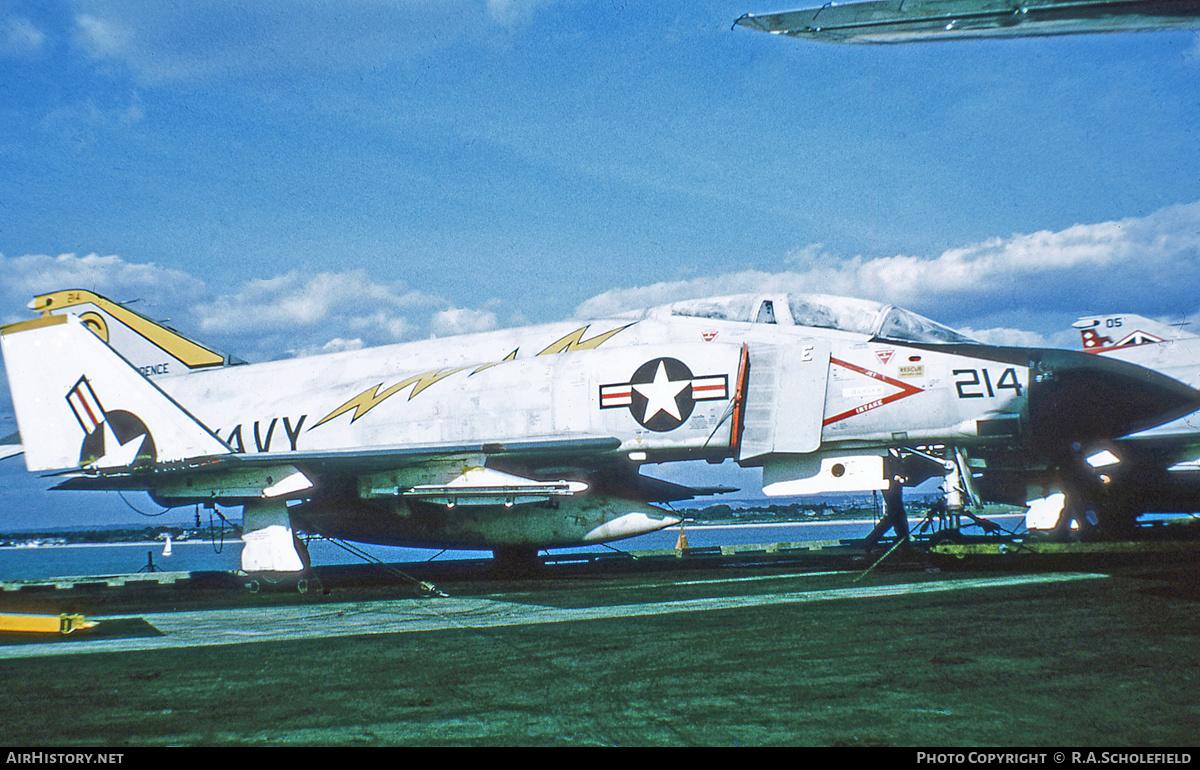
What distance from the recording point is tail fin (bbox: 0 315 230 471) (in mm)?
11789

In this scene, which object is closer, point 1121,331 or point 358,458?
point 358,458

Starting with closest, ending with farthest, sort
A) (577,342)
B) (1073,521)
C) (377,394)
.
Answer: (577,342)
(377,394)
(1073,521)

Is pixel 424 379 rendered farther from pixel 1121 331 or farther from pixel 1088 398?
pixel 1121 331

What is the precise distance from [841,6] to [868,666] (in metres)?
5.16

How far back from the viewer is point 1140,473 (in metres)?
16.9

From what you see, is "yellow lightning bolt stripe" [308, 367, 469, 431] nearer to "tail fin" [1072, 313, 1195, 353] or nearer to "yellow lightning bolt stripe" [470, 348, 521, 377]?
"yellow lightning bolt stripe" [470, 348, 521, 377]

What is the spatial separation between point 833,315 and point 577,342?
416 cm

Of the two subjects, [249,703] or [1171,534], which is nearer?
[249,703]

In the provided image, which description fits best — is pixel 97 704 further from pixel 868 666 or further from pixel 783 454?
pixel 783 454

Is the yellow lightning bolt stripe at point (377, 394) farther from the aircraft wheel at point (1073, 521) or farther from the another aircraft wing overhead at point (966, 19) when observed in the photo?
the aircraft wheel at point (1073, 521)

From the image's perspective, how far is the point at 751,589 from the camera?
9617 millimetres

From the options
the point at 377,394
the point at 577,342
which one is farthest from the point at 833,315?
the point at 377,394

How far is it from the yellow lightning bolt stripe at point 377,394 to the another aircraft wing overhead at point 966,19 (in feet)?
27.2
